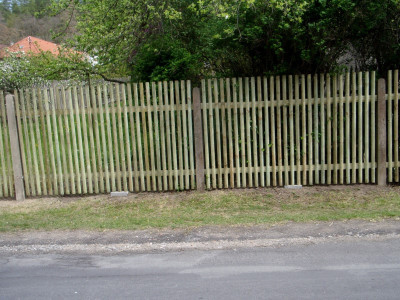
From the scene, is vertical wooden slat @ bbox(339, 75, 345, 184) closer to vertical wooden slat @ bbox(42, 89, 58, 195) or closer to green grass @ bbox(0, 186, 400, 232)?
green grass @ bbox(0, 186, 400, 232)

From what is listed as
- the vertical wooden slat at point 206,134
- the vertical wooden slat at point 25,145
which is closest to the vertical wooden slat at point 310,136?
the vertical wooden slat at point 206,134

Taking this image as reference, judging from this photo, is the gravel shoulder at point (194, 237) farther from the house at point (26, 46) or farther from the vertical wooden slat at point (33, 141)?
the house at point (26, 46)

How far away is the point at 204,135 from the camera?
8.16 meters

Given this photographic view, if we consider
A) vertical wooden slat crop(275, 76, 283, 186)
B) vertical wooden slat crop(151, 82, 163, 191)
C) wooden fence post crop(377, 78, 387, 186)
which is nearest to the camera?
wooden fence post crop(377, 78, 387, 186)

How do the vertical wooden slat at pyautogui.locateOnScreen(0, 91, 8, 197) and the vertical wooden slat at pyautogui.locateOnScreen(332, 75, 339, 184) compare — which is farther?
the vertical wooden slat at pyautogui.locateOnScreen(0, 91, 8, 197)

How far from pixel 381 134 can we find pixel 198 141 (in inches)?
142

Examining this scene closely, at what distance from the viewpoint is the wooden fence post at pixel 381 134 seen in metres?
7.82

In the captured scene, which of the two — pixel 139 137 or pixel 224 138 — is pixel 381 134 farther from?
pixel 139 137

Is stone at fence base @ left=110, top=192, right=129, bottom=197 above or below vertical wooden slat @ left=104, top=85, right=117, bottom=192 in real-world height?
below

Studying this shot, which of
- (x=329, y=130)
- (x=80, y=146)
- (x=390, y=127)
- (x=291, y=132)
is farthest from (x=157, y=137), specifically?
(x=390, y=127)

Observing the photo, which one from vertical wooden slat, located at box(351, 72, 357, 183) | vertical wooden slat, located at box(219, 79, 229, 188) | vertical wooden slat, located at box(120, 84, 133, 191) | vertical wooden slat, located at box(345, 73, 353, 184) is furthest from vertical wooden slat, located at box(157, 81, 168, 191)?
vertical wooden slat, located at box(351, 72, 357, 183)

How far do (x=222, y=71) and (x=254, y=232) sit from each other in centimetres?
459

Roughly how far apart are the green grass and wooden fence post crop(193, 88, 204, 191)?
0.32 metres

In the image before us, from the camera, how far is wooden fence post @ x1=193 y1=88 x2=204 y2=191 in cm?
805
